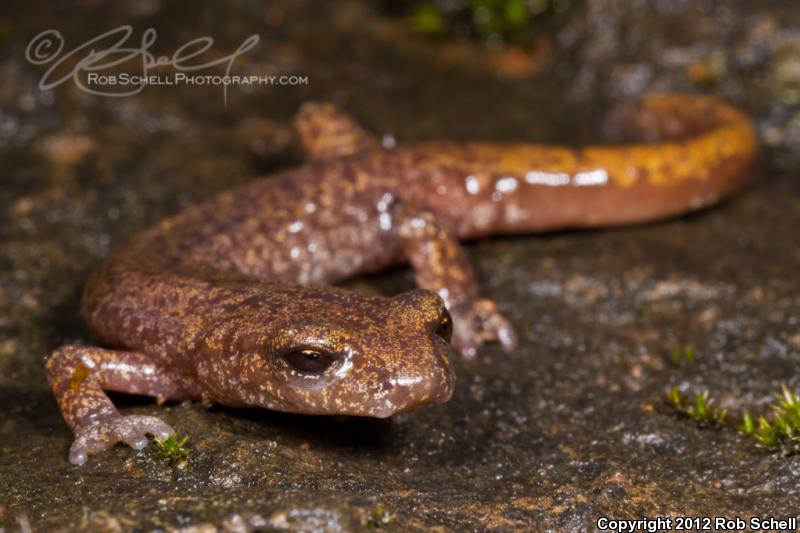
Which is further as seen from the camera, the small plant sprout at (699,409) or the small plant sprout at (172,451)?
the small plant sprout at (699,409)

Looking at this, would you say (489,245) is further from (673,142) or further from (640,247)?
(673,142)

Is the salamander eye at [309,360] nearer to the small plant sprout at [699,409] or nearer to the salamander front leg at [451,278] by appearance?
the salamander front leg at [451,278]

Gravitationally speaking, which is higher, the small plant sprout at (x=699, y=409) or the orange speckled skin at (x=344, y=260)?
the orange speckled skin at (x=344, y=260)

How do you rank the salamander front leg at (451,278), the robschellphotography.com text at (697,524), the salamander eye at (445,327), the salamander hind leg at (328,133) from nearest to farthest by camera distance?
the robschellphotography.com text at (697,524) < the salamander eye at (445,327) < the salamander front leg at (451,278) < the salamander hind leg at (328,133)

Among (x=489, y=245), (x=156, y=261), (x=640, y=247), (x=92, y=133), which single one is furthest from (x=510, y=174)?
(x=92, y=133)

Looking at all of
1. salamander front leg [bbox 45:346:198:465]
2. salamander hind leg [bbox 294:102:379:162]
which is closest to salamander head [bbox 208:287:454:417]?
salamander front leg [bbox 45:346:198:465]

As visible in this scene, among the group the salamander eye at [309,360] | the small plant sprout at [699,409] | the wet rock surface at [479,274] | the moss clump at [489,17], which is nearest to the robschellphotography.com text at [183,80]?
the wet rock surface at [479,274]
